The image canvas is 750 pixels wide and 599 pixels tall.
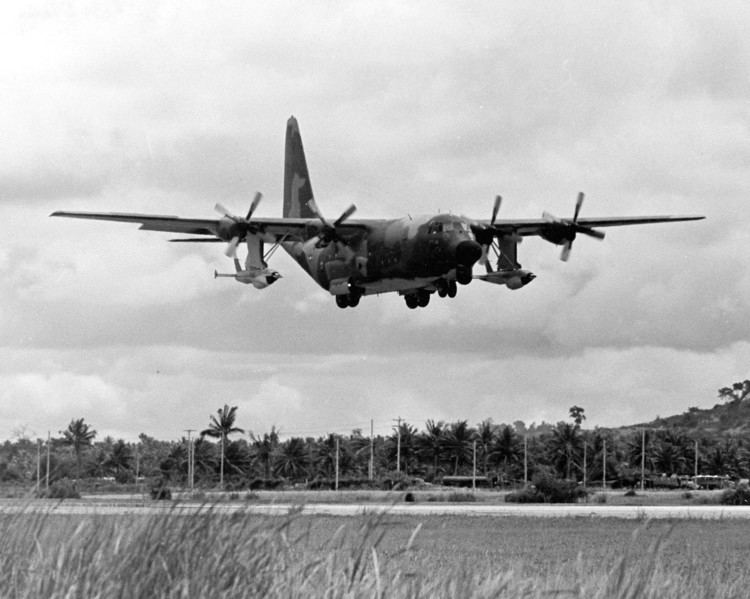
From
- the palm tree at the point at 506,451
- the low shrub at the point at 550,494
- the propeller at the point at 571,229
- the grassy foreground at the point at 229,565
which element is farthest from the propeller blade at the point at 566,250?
the palm tree at the point at 506,451

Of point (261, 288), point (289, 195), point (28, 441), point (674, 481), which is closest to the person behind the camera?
point (28, 441)

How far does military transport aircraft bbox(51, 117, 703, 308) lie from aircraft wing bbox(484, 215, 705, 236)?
49mm

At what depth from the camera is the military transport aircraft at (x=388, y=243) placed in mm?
54188

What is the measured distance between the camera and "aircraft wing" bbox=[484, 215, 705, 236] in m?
61.7

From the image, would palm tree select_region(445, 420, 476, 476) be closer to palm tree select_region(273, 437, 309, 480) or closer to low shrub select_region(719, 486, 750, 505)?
palm tree select_region(273, 437, 309, 480)

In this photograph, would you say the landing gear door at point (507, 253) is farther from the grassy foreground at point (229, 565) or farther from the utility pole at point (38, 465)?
the utility pole at point (38, 465)

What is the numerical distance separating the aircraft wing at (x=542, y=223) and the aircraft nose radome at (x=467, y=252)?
24.1ft

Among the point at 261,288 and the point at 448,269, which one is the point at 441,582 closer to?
the point at 448,269

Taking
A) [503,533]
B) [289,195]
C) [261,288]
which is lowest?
[503,533]

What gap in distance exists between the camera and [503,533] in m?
41.2

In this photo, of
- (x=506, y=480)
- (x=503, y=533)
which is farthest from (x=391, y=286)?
(x=506, y=480)

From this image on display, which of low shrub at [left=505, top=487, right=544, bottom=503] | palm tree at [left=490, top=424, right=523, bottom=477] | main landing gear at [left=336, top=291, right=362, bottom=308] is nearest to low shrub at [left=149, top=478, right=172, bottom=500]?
main landing gear at [left=336, top=291, right=362, bottom=308]

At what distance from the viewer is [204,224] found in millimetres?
60219

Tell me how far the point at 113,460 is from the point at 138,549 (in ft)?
486
